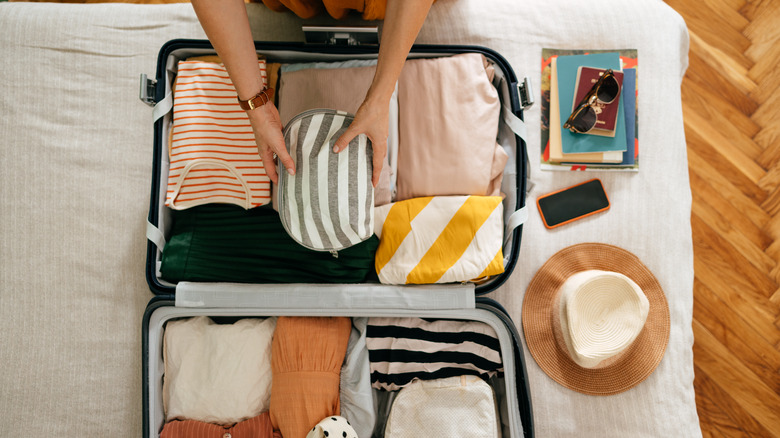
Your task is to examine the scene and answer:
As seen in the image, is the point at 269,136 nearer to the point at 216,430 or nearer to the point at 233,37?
the point at 233,37

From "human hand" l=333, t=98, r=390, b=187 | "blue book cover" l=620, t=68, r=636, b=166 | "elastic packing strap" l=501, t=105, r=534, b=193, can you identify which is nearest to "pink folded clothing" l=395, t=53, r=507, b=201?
"elastic packing strap" l=501, t=105, r=534, b=193

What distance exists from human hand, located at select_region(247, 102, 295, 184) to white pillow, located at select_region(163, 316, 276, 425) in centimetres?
44

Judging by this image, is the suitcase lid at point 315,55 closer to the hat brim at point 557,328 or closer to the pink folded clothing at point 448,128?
the pink folded clothing at point 448,128

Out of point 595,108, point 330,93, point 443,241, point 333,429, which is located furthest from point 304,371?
point 595,108

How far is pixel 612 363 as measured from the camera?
1076mm

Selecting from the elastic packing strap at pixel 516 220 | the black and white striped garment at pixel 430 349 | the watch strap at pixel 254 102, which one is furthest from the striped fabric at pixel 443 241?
the watch strap at pixel 254 102

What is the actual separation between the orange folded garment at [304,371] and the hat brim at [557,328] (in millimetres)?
504

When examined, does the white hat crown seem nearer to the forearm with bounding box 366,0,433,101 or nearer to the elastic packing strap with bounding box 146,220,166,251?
the forearm with bounding box 366,0,433,101

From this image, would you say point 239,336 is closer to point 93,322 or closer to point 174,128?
point 93,322

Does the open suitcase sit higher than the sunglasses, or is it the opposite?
the sunglasses

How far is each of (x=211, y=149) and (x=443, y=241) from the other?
58 centimetres

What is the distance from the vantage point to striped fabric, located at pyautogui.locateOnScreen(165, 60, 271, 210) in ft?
3.27

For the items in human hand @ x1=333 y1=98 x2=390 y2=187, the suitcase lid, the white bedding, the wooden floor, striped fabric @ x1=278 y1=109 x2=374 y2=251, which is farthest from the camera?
the wooden floor

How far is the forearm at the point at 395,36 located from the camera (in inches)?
26.0
